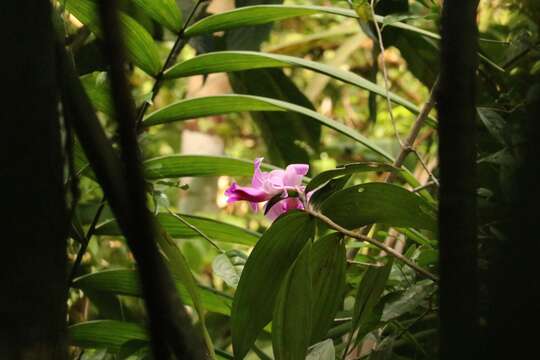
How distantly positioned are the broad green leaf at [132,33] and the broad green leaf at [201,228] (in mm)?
162

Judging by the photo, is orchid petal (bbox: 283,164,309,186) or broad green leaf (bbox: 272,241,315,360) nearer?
broad green leaf (bbox: 272,241,315,360)

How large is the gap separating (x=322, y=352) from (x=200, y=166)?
361 mm

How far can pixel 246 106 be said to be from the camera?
3.15 ft

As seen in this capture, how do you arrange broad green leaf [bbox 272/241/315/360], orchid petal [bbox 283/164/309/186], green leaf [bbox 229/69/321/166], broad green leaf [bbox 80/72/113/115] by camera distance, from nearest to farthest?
broad green leaf [bbox 272/241/315/360]
orchid petal [bbox 283/164/309/186]
broad green leaf [bbox 80/72/113/115]
green leaf [bbox 229/69/321/166]

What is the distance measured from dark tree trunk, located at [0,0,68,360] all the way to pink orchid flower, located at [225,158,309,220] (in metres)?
0.35

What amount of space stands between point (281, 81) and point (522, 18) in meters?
0.37

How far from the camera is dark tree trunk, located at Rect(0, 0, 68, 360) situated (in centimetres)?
39

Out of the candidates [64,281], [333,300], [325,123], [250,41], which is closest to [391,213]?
[333,300]

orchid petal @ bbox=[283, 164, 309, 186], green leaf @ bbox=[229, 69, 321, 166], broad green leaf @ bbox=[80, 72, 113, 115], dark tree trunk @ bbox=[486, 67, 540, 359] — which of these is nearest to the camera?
dark tree trunk @ bbox=[486, 67, 540, 359]

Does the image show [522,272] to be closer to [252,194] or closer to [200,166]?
[252,194]

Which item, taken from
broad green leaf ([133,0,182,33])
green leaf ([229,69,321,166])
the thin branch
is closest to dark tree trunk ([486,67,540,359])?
the thin branch

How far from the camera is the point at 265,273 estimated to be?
69 centimetres

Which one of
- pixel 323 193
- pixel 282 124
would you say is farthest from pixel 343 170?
pixel 282 124

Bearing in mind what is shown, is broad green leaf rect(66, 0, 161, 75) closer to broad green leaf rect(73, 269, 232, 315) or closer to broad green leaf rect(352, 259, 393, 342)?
broad green leaf rect(73, 269, 232, 315)
